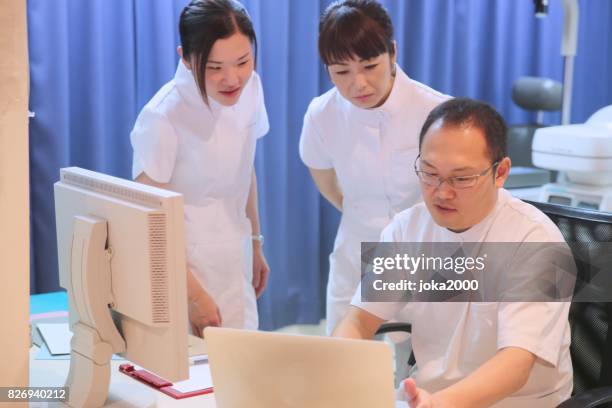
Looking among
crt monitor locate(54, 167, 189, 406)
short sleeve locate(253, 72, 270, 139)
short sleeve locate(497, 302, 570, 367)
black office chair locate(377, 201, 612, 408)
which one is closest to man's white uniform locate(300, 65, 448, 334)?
short sleeve locate(253, 72, 270, 139)

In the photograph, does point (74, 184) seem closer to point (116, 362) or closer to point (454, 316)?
point (116, 362)

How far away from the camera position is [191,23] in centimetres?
202

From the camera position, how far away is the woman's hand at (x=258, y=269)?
242 cm

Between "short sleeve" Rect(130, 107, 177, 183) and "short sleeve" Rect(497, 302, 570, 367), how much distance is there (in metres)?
0.89

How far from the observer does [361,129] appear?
2.28 m

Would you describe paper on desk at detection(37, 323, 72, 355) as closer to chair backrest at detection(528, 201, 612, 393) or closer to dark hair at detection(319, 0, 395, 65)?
dark hair at detection(319, 0, 395, 65)

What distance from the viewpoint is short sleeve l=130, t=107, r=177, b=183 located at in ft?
6.79

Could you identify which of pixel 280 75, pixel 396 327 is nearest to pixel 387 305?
pixel 396 327

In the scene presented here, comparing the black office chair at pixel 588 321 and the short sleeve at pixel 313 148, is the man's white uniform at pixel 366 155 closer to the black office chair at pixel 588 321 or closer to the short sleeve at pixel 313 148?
the short sleeve at pixel 313 148

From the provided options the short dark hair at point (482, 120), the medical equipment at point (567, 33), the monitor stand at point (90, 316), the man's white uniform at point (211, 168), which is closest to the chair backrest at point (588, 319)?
the short dark hair at point (482, 120)

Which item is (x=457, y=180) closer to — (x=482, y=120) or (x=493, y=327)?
(x=482, y=120)

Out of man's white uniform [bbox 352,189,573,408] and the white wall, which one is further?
man's white uniform [bbox 352,189,573,408]

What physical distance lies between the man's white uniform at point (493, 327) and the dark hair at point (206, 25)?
604 millimetres

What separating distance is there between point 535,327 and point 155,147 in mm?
980
